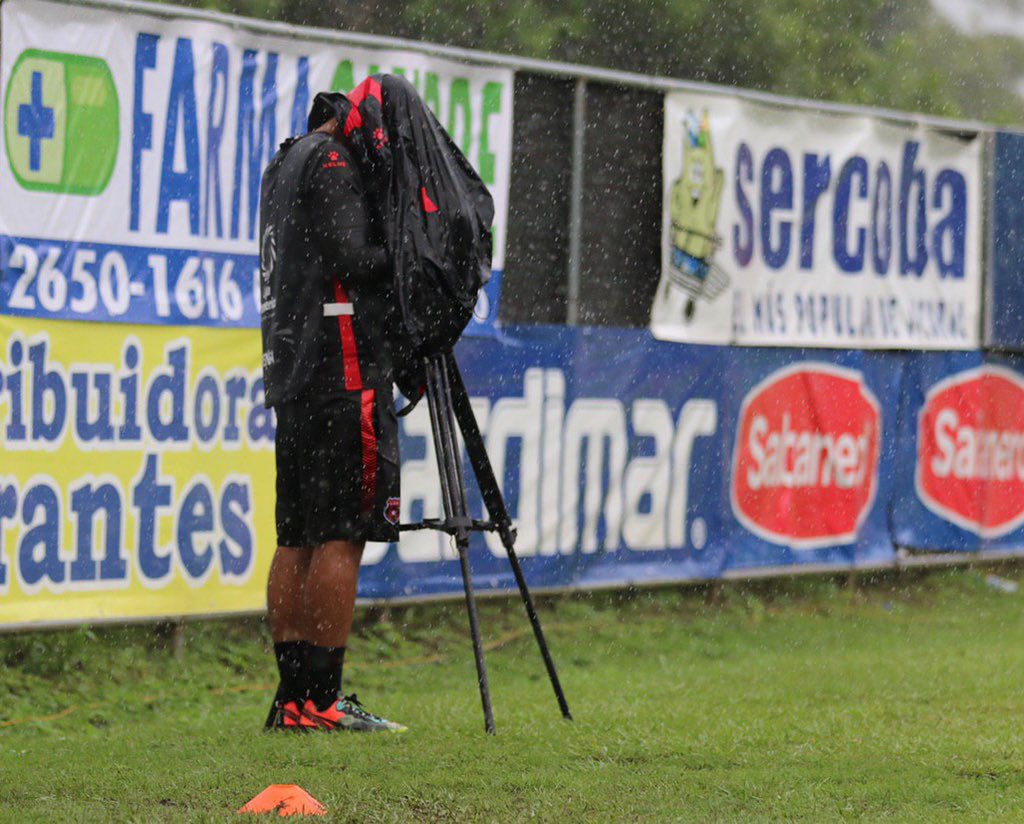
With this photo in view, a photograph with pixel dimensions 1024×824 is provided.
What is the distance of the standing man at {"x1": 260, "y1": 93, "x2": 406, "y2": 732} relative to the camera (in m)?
5.47

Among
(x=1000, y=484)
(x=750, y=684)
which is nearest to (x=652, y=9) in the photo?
(x=1000, y=484)

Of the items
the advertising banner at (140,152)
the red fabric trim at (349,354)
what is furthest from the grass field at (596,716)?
the advertising banner at (140,152)

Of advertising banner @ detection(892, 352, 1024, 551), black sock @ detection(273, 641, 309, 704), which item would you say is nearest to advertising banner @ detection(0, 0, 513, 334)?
black sock @ detection(273, 641, 309, 704)

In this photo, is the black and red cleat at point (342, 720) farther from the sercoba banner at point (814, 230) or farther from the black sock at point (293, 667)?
the sercoba banner at point (814, 230)

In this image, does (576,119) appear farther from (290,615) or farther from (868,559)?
(290,615)

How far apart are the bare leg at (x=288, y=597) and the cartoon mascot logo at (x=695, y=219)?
3675 millimetres

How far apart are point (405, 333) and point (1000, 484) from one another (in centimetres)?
566

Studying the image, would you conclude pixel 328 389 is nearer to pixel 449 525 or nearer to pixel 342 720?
pixel 449 525

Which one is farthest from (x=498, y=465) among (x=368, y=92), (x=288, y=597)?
(x=368, y=92)

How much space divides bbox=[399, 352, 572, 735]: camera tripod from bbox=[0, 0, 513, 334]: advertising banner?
6.06ft

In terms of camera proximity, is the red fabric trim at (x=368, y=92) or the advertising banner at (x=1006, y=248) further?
the advertising banner at (x=1006, y=248)

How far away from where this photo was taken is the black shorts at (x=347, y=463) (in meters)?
5.47

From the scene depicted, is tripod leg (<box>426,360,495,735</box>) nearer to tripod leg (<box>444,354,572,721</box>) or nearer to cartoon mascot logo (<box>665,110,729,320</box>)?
tripod leg (<box>444,354,572,721</box>)

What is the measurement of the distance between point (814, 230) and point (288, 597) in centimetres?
470
